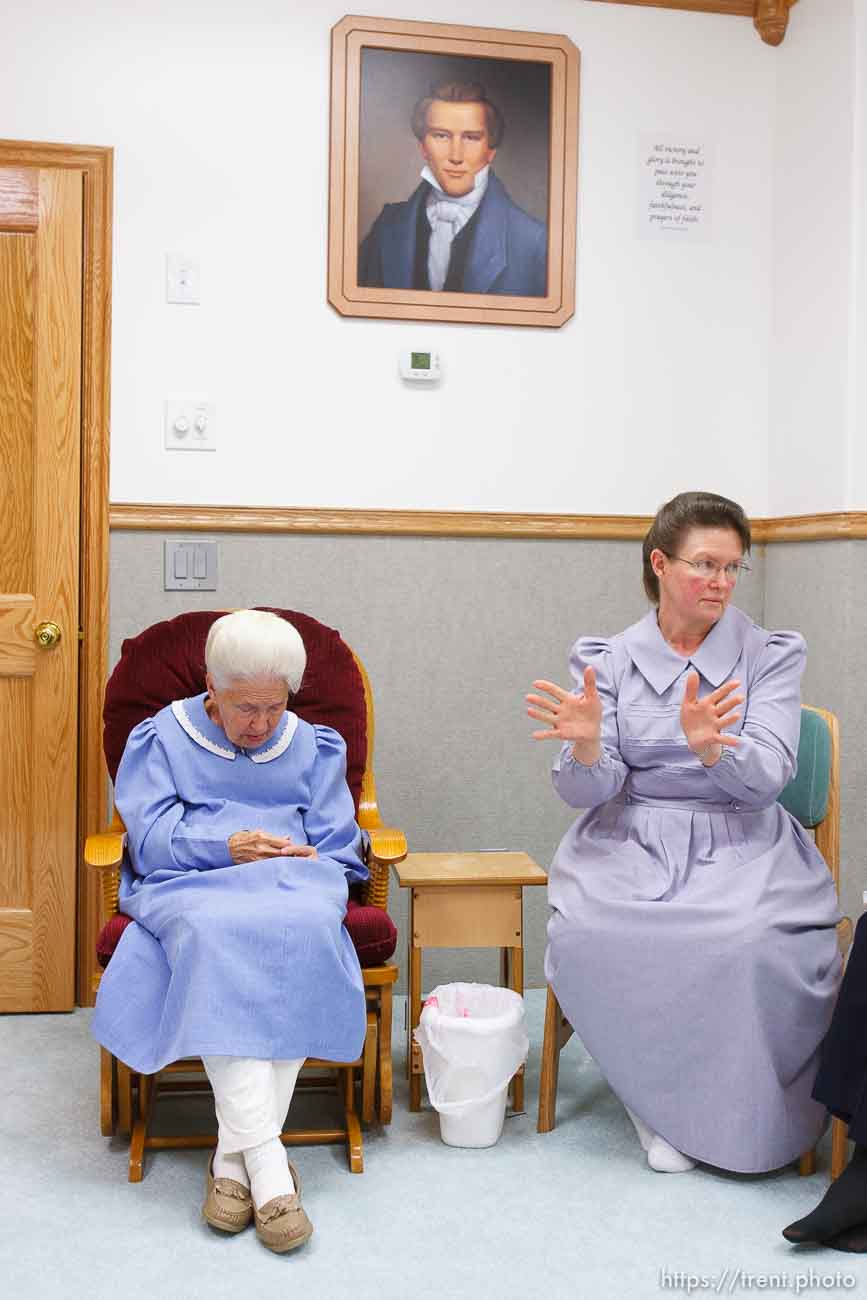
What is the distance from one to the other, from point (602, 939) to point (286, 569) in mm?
1459

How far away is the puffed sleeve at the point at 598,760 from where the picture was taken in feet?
9.43

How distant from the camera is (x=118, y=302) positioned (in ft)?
11.8

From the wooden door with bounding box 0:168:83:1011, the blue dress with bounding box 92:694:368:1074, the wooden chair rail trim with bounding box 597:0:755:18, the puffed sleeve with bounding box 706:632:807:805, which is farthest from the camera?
the wooden chair rail trim with bounding box 597:0:755:18

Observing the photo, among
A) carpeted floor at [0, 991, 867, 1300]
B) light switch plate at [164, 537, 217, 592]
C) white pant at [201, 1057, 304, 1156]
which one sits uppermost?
light switch plate at [164, 537, 217, 592]

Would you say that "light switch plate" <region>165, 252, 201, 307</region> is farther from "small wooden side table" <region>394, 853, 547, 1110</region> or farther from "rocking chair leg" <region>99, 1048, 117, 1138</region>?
"rocking chair leg" <region>99, 1048, 117, 1138</region>

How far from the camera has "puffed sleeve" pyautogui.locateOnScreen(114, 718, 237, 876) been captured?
2.78 m

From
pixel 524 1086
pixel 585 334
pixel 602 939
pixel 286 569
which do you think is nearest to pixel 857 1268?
pixel 602 939

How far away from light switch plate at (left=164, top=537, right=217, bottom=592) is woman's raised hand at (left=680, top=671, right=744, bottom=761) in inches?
59.3

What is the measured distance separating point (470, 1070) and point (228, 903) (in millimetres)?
642

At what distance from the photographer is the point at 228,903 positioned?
262 cm

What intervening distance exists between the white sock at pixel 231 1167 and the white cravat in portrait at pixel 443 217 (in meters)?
2.34

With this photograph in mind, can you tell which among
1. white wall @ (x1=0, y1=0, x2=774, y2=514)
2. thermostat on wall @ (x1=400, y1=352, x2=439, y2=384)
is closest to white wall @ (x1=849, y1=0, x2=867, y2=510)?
white wall @ (x1=0, y1=0, x2=774, y2=514)

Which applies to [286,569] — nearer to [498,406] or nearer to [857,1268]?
[498,406]
